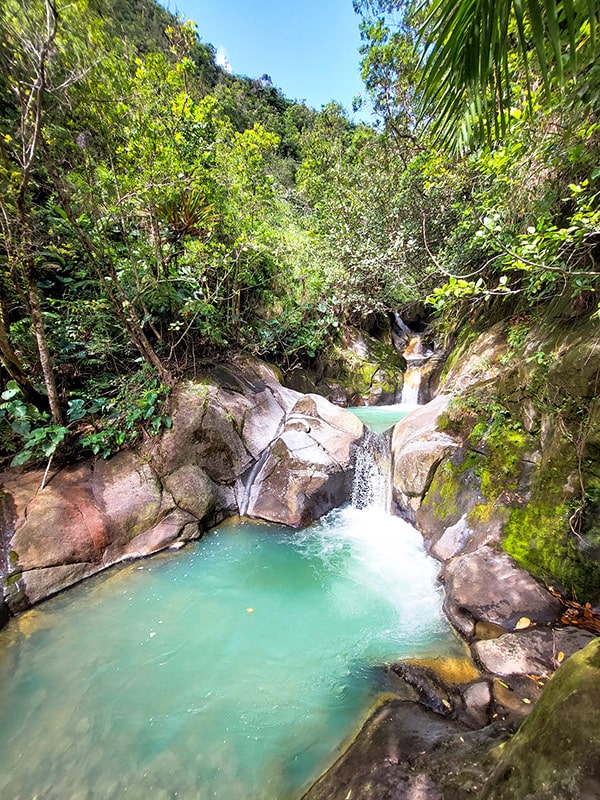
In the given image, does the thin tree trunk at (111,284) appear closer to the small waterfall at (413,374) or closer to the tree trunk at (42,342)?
the tree trunk at (42,342)

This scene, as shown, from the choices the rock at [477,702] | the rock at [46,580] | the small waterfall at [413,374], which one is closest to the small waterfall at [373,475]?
the rock at [477,702]

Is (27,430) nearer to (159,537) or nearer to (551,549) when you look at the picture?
(159,537)

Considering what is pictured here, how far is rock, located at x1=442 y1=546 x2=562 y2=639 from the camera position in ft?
10.7

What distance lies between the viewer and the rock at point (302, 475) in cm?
568

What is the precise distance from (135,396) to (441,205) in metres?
8.08

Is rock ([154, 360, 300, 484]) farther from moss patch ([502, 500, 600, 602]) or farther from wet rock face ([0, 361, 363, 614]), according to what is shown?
moss patch ([502, 500, 600, 602])

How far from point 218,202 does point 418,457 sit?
618cm

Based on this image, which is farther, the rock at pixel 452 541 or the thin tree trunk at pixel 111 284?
the thin tree trunk at pixel 111 284

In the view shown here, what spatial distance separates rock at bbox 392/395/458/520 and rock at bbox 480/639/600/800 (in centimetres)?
355

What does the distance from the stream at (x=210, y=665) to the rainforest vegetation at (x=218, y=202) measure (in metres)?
2.36

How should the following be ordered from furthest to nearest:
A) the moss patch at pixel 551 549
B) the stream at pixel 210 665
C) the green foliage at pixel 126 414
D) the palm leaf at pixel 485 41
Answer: the green foliage at pixel 126 414
the moss patch at pixel 551 549
the stream at pixel 210 665
the palm leaf at pixel 485 41

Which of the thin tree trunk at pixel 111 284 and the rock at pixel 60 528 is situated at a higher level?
the thin tree trunk at pixel 111 284

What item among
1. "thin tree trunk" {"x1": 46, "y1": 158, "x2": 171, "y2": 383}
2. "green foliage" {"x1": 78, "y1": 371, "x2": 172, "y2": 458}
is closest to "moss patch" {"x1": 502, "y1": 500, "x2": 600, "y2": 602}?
"green foliage" {"x1": 78, "y1": 371, "x2": 172, "y2": 458}

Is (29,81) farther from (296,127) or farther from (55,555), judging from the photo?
(296,127)
